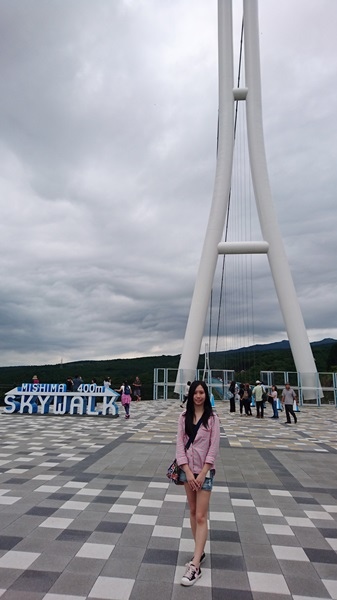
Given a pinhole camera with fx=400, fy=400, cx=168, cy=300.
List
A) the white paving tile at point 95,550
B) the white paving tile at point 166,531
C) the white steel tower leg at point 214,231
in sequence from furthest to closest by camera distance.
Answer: the white steel tower leg at point 214,231, the white paving tile at point 166,531, the white paving tile at point 95,550

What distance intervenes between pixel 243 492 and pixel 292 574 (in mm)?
1927

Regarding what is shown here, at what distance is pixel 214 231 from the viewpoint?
18938 mm

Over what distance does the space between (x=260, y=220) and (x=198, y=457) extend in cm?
1784

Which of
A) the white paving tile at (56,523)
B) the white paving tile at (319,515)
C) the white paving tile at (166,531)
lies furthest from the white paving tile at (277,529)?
the white paving tile at (56,523)

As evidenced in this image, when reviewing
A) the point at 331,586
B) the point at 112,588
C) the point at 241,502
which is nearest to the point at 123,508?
the point at 241,502

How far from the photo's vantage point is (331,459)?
6.44m

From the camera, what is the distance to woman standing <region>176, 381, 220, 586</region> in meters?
2.53

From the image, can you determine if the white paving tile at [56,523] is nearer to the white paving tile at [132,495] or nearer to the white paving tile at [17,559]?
the white paving tile at [17,559]

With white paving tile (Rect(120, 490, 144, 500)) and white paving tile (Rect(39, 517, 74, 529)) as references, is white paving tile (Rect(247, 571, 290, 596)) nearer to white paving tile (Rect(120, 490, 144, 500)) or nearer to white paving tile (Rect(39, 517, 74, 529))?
white paving tile (Rect(39, 517, 74, 529))

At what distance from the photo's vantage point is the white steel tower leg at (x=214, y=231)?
18.7 m

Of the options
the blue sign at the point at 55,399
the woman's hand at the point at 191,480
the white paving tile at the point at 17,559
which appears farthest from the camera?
the blue sign at the point at 55,399

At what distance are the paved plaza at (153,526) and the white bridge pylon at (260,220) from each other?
11.7m

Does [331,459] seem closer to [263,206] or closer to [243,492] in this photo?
[243,492]

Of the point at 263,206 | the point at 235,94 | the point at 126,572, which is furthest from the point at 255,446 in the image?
the point at 235,94
